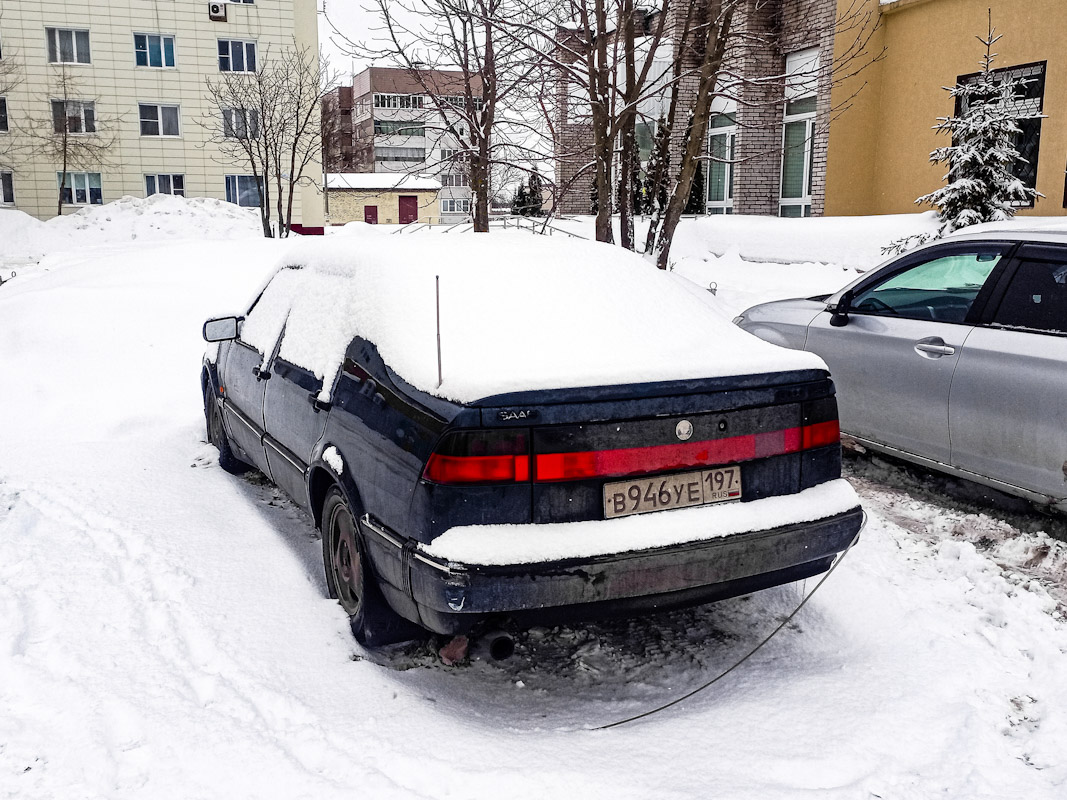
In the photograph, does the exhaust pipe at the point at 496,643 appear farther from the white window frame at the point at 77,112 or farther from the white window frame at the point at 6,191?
the white window frame at the point at 6,191

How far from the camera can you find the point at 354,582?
366 centimetres

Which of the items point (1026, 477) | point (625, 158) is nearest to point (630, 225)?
point (625, 158)

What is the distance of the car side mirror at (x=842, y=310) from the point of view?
5757 millimetres

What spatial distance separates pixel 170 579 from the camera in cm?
411

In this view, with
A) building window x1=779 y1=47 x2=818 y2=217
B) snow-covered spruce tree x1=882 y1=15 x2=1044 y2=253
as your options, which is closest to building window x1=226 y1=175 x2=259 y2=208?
building window x1=779 y1=47 x2=818 y2=217

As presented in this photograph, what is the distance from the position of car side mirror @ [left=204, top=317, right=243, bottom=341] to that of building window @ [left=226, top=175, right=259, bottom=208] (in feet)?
114

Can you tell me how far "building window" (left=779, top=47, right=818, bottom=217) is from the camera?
63.0ft

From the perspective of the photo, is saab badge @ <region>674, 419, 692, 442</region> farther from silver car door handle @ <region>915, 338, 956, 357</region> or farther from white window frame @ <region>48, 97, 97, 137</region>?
white window frame @ <region>48, 97, 97, 137</region>

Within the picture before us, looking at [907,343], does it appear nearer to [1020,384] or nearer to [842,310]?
[842,310]

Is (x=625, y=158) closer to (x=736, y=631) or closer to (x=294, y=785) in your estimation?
(x=736, y=631)

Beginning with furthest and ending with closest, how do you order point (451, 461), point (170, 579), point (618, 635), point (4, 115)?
point (4, 115) < point (170, 579) < point (618, 635) < point (451, 461)

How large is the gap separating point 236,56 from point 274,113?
512cm

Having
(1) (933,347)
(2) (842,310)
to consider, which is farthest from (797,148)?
(1) (933,347)

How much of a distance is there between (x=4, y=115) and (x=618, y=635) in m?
39.5
